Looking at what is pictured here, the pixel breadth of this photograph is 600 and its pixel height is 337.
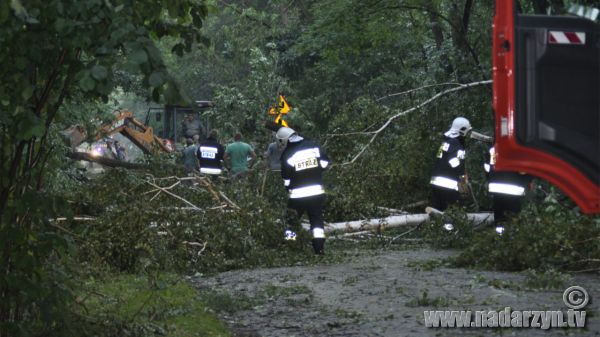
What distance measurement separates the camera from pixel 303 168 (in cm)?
1351

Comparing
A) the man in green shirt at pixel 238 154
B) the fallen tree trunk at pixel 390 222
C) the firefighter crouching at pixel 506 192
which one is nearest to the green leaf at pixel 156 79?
the firefighter crouching at pixel 506 192

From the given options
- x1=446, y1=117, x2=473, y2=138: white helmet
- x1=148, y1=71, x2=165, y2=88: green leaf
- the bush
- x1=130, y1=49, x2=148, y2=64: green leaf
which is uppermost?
x1=446, y1=117, x2=473, y2=138: white helmet

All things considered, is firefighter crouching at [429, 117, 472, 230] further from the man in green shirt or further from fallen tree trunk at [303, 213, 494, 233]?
the man in green shirt

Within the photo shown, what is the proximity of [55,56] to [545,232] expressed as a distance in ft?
21.8

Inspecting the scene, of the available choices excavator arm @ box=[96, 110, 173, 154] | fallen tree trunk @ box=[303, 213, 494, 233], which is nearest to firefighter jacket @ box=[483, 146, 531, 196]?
fallen tree trunk @ box=[303, 213, 494, 233]

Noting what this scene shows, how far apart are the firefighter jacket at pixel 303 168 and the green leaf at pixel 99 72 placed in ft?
26.6

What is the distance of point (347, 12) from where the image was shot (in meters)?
21.2

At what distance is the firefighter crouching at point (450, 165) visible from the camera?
15680 millimetres

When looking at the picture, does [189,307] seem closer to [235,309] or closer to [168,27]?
[235,309]

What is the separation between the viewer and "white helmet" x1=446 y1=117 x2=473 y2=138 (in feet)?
51.6

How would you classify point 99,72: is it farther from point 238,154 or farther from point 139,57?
point 238,154

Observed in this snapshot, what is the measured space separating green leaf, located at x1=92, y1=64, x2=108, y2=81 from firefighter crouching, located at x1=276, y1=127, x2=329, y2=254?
318 inches

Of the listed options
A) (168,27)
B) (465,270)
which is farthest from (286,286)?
(168,27)

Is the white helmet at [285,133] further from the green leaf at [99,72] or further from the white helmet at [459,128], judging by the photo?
the green leaf at [99,72]
